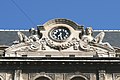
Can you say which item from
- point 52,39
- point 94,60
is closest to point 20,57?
point 52,39

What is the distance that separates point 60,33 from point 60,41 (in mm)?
762

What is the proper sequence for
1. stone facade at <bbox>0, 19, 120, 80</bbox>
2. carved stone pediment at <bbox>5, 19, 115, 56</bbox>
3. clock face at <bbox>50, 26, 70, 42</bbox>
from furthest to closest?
clock face at <bbox>50, 26, 70, 42</bbox>, carved stone pediment at <bbox>5, 19, 115, 56</bbox>, stone facade at <bbox>0, 19, 120, 80</bbox>

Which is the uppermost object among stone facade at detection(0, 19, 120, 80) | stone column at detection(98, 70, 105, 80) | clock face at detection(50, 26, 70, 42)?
clock face at detection(50, 26, 70, 42)

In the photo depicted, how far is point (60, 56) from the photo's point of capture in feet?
116

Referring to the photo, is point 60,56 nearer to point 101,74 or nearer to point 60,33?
point 60,33

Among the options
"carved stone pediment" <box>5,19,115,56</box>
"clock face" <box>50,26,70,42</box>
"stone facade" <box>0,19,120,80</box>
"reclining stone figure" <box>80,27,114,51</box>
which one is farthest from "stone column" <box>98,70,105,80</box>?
"clock face" <box>50,26,70,42</box>

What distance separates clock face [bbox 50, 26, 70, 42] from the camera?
120 ft

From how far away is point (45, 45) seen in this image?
3616cm

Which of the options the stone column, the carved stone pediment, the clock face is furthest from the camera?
the clock face

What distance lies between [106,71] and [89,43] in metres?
2.75

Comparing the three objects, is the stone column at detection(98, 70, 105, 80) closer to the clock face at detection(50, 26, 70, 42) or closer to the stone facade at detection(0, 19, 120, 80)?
the stone facade at detection(0, 19, 120, 80)

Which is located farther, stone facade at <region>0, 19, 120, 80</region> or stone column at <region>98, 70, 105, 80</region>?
stone facade at <region>0, 19, 120, 80</region>

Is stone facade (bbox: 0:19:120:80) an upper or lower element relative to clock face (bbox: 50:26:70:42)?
lower

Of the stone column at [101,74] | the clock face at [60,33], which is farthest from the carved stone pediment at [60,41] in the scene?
the stone column at [101,74]
